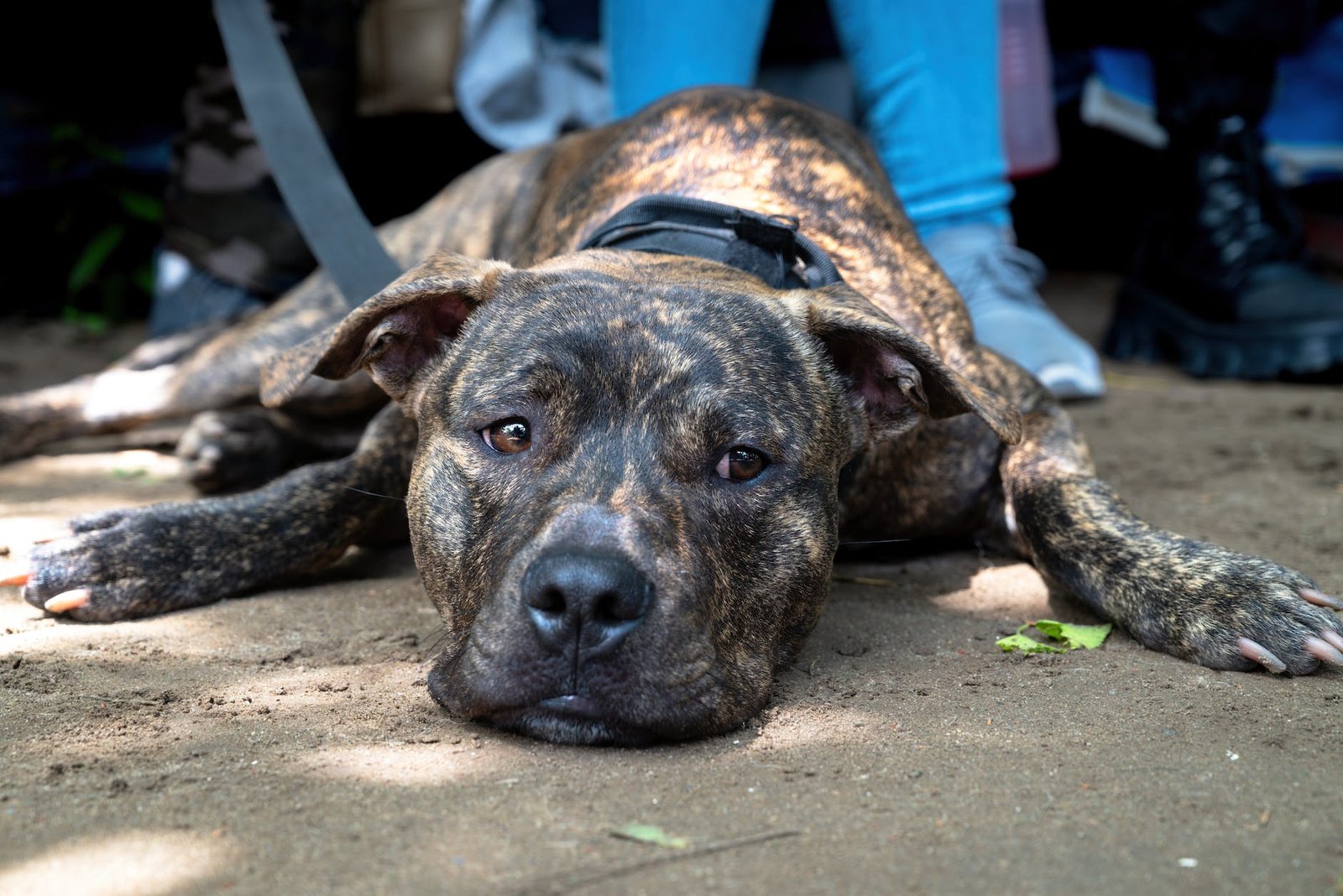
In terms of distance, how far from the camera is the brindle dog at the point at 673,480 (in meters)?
2.44

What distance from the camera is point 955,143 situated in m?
5.25

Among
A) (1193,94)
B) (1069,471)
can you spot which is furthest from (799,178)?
(1193,94)

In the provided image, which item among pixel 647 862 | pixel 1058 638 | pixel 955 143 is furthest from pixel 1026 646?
pixel 955 143

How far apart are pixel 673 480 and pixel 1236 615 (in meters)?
1.29

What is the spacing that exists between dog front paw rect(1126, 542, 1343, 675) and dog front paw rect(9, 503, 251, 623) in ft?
7.52

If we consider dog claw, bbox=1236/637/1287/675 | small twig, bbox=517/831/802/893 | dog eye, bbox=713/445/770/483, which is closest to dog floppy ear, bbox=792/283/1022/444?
dog eye, bbox=713/445/770/483

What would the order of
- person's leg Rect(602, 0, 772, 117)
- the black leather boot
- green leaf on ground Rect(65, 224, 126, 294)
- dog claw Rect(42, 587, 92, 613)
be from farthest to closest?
1. green leaf on ground Rect(65, 224, 126, 294)
2. the black leather boot
3. person's leg Rect(602, 0, 772, 117)
4. dog claw Rect(42, 587, 92, 613)

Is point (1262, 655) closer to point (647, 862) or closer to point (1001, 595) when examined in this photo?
point (1001, 595)

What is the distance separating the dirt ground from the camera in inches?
77.2

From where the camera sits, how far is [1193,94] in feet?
21.7

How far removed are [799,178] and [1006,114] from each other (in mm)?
2854

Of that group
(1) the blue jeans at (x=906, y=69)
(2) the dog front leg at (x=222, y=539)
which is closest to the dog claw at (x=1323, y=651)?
(2) the dog front leg at (x=222, y=539)

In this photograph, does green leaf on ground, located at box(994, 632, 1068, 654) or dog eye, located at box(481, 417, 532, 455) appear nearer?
dog eye, located at box(481, 417, 532, 455)

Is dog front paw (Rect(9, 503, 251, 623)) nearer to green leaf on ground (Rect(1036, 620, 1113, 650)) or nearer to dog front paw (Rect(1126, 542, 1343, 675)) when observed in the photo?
green leaf on ground (Rect(1036, 620, 1113, 650))
